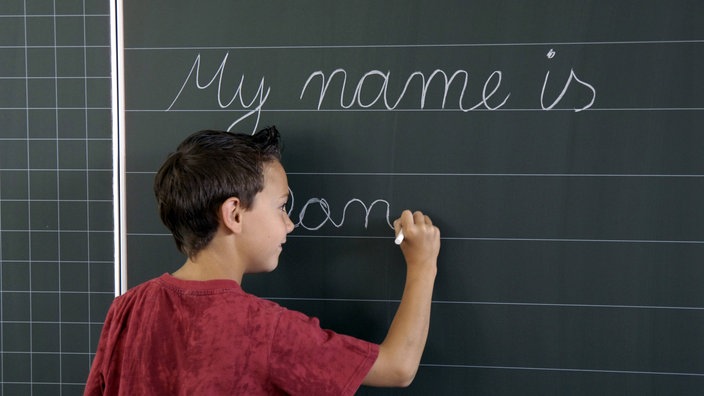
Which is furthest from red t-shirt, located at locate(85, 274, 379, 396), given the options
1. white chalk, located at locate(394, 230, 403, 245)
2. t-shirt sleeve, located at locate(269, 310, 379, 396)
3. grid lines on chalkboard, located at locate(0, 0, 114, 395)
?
grid lines on chalkboard, located at locate(0, 0, 114, 395)

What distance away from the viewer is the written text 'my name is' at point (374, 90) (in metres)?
1.05

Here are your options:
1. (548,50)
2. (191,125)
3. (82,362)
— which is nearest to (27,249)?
(82,362)

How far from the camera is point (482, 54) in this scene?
3.45ft

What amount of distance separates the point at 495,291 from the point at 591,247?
7.1 inches

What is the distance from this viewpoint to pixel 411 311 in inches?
38.7

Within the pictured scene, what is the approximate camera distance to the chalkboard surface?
1.03m

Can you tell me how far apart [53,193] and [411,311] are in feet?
2.34

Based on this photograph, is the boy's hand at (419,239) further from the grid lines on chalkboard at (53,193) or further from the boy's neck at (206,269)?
the grid lines on chalkboard at (53,193)

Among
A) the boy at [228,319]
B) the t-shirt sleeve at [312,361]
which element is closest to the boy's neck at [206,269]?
the boy at [228,319]

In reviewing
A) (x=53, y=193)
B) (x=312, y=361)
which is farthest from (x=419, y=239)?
(x=53, y=193)

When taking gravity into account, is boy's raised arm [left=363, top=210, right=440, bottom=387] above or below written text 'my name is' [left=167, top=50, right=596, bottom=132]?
below

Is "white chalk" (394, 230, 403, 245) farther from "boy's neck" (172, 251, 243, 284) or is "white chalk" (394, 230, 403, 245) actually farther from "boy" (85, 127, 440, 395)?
"boy's neck" (172, 251, 243, 284)

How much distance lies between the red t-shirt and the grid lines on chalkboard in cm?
33

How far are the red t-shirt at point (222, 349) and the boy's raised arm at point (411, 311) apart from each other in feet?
0.15
